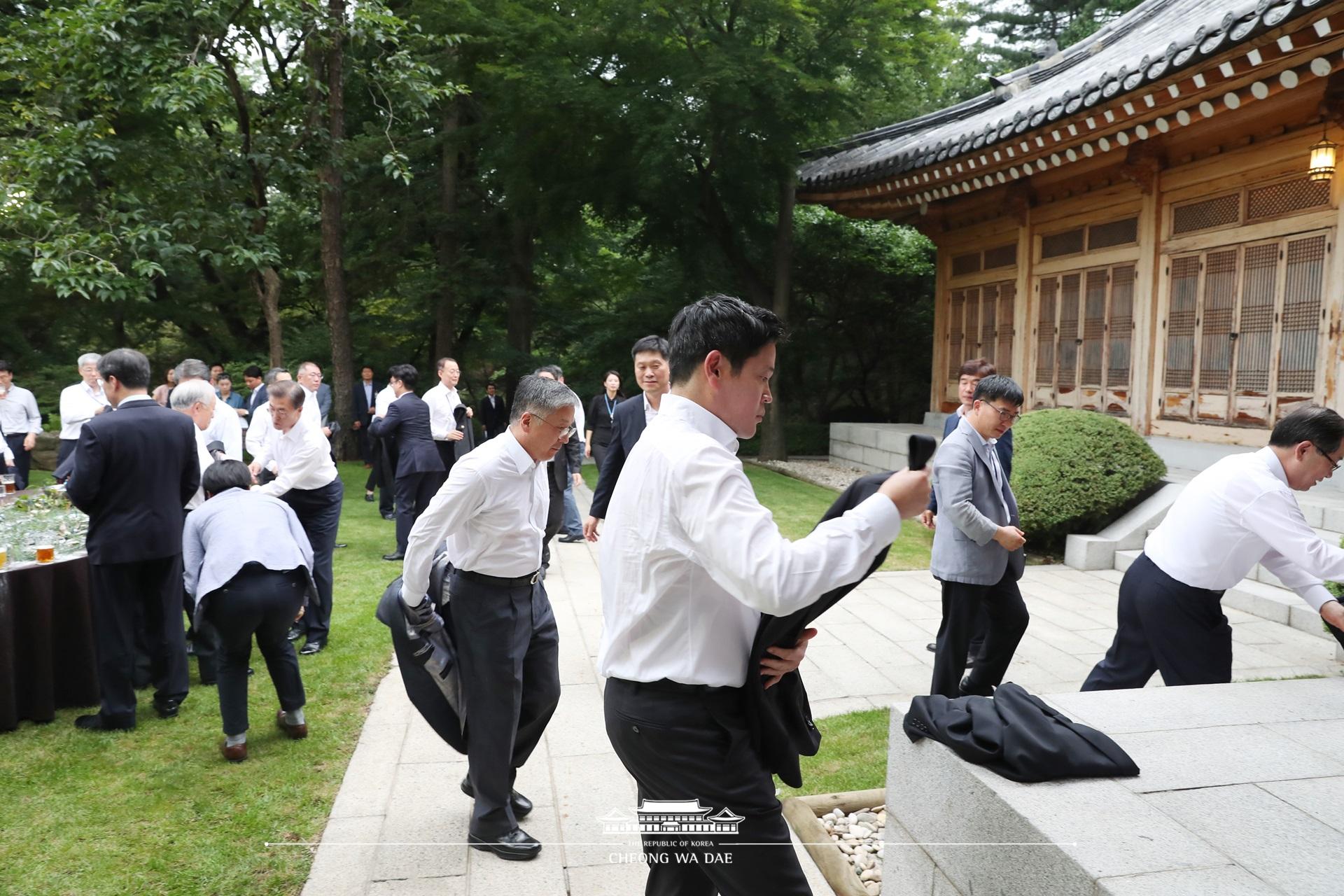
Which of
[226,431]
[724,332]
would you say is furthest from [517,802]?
[226,431]

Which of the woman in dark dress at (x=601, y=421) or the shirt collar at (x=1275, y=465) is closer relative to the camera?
the shirt collar at (x=1275, y=465)

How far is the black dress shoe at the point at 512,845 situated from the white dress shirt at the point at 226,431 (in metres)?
4.33

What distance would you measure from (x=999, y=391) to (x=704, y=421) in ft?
9.50

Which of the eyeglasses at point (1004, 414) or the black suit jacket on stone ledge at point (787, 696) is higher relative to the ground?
the eyeglasses at point (1004, 414)

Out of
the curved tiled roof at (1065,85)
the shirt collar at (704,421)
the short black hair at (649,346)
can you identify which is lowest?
the shirt collar at (704,421)

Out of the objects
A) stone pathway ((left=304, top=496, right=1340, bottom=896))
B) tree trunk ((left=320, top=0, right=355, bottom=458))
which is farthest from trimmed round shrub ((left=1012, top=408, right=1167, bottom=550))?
tree trunk ((left=320, top=0, right=355, bottom=458))

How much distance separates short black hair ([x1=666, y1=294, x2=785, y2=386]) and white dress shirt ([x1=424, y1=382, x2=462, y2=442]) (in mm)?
7490

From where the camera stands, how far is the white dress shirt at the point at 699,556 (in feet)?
5.50

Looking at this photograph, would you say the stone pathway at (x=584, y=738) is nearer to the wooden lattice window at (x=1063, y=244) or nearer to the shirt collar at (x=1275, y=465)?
the shirt collar at (x=1275, y=465)

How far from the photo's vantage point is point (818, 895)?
10.6 feet

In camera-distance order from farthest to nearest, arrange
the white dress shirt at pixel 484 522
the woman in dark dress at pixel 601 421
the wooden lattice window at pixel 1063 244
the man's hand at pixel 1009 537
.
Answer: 1. the wooden lattice window at pixel 1063 244
2. the woman in dark dress at pixel 601 421
3. the man's hand at pixel 1009 537
4. the white dress shirt at pixel 484 522

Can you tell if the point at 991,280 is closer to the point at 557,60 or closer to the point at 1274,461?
the point at 557,60

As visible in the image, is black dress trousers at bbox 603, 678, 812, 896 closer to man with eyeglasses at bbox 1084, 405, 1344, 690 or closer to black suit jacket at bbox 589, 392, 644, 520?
man with eyeglasses at bbox 1084, 405, 1344, 690

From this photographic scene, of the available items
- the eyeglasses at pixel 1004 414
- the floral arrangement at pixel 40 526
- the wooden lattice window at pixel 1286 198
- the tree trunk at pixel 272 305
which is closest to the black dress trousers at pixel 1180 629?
the eyeglasses at pixel 1004 414
